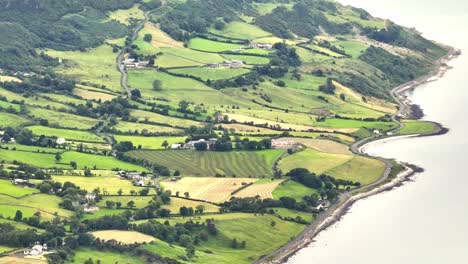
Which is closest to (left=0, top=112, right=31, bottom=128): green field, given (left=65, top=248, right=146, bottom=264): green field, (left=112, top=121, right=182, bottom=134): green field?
(left=112, top=121, right=182, bottom=134): green field

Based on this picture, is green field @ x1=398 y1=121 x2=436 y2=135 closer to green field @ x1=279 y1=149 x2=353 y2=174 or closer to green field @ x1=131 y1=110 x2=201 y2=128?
green field @ x1=279 y1=149 x2=353 y2=174

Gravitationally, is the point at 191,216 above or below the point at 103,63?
below

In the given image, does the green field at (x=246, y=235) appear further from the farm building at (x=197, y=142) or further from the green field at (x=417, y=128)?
the green field at (x=417, y=128)

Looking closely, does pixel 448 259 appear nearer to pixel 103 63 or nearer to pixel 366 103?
pixel 366 103

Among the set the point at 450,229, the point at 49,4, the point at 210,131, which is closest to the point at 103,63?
the point at 49,4

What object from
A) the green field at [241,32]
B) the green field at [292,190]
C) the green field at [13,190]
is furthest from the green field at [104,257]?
the green field at [241,32]

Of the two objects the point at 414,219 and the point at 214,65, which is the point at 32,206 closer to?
the point at 414,219

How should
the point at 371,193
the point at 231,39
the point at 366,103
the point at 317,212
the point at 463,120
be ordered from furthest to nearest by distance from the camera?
the point at 231,39, the point at 366,103, the point at 463,120, the point at 371,193, the point at 317,212
